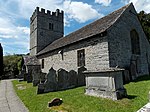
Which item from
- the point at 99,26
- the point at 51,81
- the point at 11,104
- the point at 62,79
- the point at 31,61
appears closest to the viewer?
the point at 11,104

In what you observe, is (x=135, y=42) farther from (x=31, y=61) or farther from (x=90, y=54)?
(x=31, y=61)

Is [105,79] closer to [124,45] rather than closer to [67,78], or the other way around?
[67,78]

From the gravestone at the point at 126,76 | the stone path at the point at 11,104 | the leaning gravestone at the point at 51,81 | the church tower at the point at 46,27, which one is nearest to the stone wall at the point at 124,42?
the gravestone at the point at 126,76

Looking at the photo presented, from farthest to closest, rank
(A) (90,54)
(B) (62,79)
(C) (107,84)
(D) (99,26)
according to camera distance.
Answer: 1. (D) (99,26)
2. (A) (90,54)
3. (B) (62,79)
4. (C) (107,84)

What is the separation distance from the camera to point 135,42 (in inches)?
622

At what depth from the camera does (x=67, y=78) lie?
467 inches

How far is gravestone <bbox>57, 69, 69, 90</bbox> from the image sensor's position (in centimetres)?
1150

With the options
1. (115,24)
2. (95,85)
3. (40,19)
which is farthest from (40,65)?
(95,85)

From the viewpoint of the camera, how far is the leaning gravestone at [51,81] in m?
11.0

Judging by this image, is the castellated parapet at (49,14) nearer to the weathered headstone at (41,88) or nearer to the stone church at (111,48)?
the stone church at (111,48)

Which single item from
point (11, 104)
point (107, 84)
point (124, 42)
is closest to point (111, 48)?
point (124, 42)

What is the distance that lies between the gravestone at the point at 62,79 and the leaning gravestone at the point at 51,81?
15.7 inches

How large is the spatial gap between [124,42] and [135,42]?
2866 mm

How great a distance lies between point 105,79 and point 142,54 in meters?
10.9
